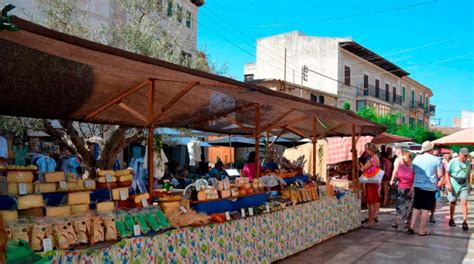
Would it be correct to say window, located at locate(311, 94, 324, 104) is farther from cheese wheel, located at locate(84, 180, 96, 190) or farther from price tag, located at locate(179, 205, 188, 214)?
cheese wheel, located at locate(84, 180, 96, 190)

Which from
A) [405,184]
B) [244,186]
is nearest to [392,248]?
[405,184]

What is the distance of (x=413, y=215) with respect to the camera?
7.36 meters

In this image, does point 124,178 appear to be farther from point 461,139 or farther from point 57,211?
point 461,139

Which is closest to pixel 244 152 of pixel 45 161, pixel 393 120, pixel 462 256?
pixel 393 120

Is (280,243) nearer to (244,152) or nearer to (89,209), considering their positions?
(89,209)

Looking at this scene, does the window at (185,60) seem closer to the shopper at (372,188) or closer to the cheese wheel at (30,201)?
the shopper at (372,188)

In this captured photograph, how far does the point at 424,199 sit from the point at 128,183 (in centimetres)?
533

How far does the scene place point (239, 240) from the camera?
4699mm

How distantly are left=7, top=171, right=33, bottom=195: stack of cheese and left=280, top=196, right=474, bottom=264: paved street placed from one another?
11.3 ft

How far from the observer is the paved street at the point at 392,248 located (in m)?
5.70

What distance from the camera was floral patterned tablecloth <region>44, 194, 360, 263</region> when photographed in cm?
334

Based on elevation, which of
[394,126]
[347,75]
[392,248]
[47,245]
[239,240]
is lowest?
[392,248]

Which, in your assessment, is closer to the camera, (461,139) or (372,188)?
(372,188)

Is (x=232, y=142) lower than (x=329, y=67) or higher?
lower
